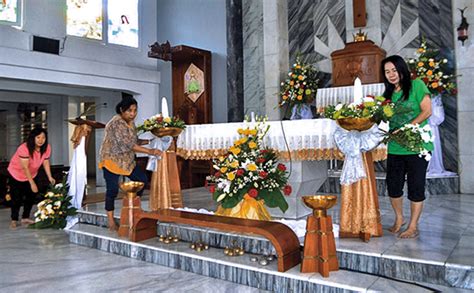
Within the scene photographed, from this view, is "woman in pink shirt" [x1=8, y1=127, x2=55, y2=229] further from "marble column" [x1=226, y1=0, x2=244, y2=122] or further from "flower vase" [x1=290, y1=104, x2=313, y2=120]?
"marble column" [x1=226, y1=0, x2=244, y2=122]

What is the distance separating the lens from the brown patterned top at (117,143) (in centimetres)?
421

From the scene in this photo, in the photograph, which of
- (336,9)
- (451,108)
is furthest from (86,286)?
(336,9)

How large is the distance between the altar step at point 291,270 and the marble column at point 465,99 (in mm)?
3743

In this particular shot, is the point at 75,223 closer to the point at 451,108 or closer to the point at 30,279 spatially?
the point at 30,279

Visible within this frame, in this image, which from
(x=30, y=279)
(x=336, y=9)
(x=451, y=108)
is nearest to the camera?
(x=30, y=279)

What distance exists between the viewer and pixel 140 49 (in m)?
11.3

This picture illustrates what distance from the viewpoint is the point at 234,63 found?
9.03 meters

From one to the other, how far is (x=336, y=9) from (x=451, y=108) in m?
2.89

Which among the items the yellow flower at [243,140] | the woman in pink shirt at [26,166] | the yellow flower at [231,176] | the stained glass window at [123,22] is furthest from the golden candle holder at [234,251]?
the stained glass window at [123,22]

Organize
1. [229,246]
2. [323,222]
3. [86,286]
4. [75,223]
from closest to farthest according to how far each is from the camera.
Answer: [323,222], [86,286], [229,246], [75,223]

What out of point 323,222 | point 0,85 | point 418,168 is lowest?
point 323,222

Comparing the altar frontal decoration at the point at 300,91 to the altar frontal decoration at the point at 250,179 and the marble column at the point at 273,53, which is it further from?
the altar frontal decoration at the point at 250,179

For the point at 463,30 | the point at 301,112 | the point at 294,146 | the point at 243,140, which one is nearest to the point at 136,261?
the point at 243,140

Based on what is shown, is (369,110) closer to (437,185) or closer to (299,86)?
(437,185)
